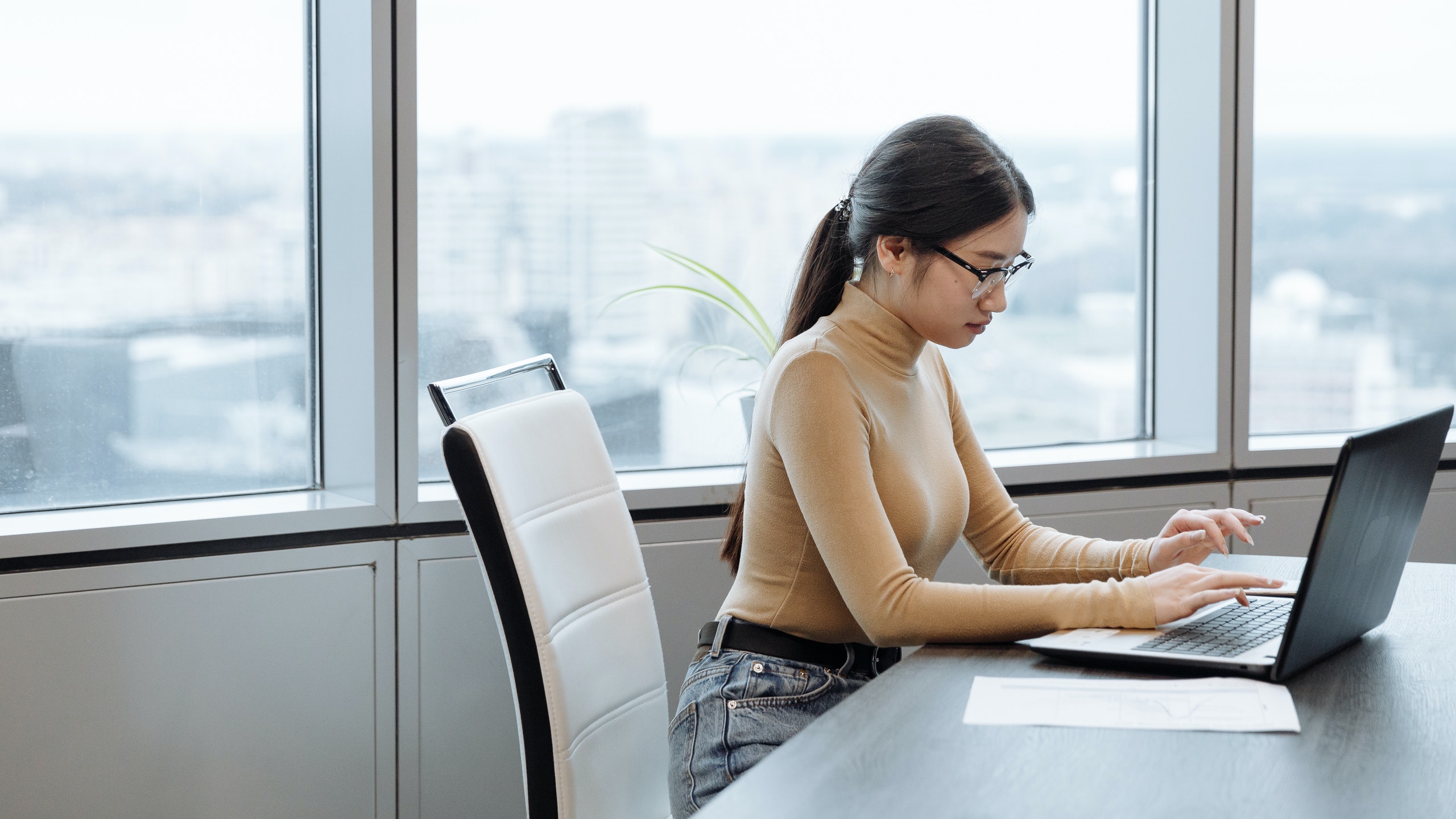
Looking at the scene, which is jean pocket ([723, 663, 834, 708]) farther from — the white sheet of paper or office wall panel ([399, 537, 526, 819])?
office wall panel ([399, 537, 526, 819])

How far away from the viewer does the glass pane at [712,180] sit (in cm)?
213

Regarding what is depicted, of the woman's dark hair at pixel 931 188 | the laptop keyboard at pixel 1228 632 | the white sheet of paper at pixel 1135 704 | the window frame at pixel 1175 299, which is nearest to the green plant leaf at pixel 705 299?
Result: the window frame at pixel 1175 299

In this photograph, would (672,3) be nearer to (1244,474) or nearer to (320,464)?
(320,464)

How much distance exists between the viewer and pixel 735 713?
1.27 m

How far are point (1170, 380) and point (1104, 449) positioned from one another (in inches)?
9.0

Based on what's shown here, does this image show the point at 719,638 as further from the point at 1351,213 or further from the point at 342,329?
the point at 1351,213

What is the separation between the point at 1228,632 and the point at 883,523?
0.37 meters

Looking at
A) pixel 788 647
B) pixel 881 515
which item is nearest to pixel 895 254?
pixel 881 515

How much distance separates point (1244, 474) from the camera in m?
2.49

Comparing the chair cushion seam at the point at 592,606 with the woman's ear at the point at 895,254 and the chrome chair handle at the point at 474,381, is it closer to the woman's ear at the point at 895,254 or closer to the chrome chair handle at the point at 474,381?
the chrome chair handle at the point at 474,381

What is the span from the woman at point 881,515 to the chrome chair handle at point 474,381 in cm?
30

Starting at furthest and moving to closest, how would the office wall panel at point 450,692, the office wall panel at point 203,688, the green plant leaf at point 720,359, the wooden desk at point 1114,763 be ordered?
the green plant leaf at point 720,359 < the office wall panel at point 450,692 < the office wall panel at point 203,688 < the wooden desk at point 1114,763

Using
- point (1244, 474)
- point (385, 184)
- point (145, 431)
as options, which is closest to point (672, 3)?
point (385, 184)

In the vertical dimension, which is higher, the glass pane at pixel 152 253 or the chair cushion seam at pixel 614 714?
the glass pane at pixel 152 253
